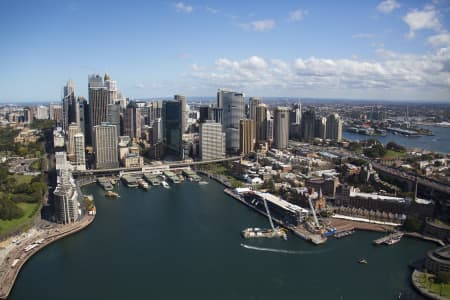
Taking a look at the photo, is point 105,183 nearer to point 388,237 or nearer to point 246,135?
point 246,135

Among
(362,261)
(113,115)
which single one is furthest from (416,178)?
(113,115)

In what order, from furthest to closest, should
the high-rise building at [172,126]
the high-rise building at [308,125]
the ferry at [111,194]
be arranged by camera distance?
the high-rise building at [308,125] → the high-rise building at [172,126] → the ferry at [111,194]

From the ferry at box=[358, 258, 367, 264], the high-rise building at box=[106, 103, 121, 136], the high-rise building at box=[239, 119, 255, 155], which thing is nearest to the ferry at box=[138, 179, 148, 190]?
the high-rise building at box=[239, 119, 255, 155]

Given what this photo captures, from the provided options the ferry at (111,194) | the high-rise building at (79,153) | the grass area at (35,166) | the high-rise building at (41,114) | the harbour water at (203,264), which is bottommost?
the harbour water at (203,264)

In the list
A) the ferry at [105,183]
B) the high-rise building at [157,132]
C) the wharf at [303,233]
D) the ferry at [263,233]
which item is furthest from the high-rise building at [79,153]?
the ferry at [263,233]

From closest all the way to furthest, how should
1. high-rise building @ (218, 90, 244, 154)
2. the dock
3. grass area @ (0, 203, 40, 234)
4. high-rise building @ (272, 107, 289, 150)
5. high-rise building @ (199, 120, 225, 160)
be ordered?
1. the dock
2. grass area @ (0, 203, 40, 234)
3. high-rise building @ (199, 120, 225, 160)
4. high-rise building @ (218, 90, 244, 154)
5. high-rise building @ (272, 107, 289, 150)

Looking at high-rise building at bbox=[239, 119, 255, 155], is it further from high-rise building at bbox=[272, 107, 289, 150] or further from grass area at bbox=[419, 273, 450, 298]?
grass area at bbox=[419, 273, 450, 298]

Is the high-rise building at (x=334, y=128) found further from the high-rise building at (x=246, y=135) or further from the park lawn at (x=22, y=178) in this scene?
the park lawn at (x=22, y=178)
